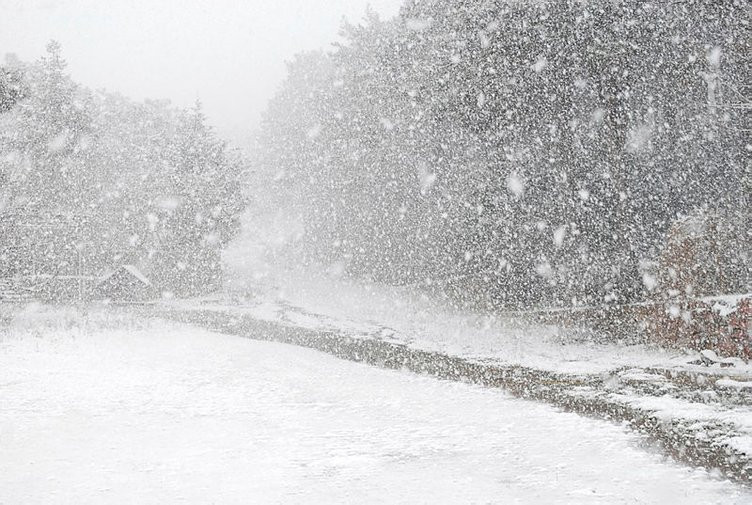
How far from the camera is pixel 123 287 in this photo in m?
34.5

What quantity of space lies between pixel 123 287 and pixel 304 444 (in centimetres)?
2902

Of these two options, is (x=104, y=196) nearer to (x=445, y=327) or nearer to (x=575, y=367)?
(x=445, y=327)

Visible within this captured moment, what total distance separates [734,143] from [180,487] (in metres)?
23.5

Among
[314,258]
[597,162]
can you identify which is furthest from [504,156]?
[314,258]

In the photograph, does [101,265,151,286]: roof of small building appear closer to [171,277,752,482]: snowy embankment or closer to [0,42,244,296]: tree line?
[0,42,244,296]: tree line

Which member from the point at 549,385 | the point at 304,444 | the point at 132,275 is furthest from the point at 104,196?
the point at 304,444

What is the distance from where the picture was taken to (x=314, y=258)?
44094mm

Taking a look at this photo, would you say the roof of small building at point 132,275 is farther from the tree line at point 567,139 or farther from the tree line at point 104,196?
the tree line at point 567,139

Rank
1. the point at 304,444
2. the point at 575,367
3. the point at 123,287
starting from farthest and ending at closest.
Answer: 1. the point at 123,287
2. the point at 575,367
3. the point at 304,444

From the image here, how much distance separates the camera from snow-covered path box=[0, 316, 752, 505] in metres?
6.77

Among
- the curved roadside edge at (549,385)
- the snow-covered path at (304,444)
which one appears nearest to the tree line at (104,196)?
the curved roadside edge at (549,385)

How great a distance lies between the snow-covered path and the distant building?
21.1 metres

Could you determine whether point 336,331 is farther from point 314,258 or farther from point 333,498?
point 314,258

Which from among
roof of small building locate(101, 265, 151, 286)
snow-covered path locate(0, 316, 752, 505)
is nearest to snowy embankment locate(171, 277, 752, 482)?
snow-covered path locate(0, 316, 752, 505)
